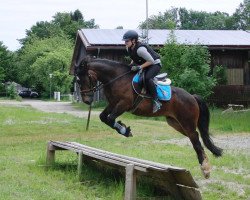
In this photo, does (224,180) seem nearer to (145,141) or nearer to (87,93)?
(87,93)

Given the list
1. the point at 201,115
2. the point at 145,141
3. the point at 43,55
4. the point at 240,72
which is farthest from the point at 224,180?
the point at 43,55

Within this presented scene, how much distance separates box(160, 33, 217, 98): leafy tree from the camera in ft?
83.7

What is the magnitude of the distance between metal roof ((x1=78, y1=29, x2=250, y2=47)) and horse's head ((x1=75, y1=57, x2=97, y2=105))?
23.0m

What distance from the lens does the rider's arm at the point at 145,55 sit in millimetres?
8594

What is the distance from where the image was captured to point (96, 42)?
32.8 metres

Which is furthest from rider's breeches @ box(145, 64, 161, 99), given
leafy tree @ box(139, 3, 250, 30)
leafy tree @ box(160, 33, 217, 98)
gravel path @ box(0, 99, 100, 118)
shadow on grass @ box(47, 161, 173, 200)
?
leafy tree @ box(139, 3, 250, 30)

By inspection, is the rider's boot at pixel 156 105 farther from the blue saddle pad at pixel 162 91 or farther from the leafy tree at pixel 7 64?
the leafy tree at pixel 7 64

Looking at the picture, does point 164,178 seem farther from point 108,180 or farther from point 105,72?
point 105,72

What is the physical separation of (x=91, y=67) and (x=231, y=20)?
8782cm

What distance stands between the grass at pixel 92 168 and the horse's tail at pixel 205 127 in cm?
53

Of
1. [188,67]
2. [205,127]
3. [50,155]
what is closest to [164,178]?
[205,127]

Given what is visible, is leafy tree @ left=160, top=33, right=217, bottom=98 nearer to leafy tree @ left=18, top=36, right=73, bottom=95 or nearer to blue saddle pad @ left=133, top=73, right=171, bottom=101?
blue saddle pad @ left=133, top=73, right=171, bottom=101

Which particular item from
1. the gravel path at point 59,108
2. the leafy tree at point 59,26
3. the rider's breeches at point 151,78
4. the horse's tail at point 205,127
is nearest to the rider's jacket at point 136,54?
the rider's breeches at point 151,78

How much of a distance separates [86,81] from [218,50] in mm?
26870
